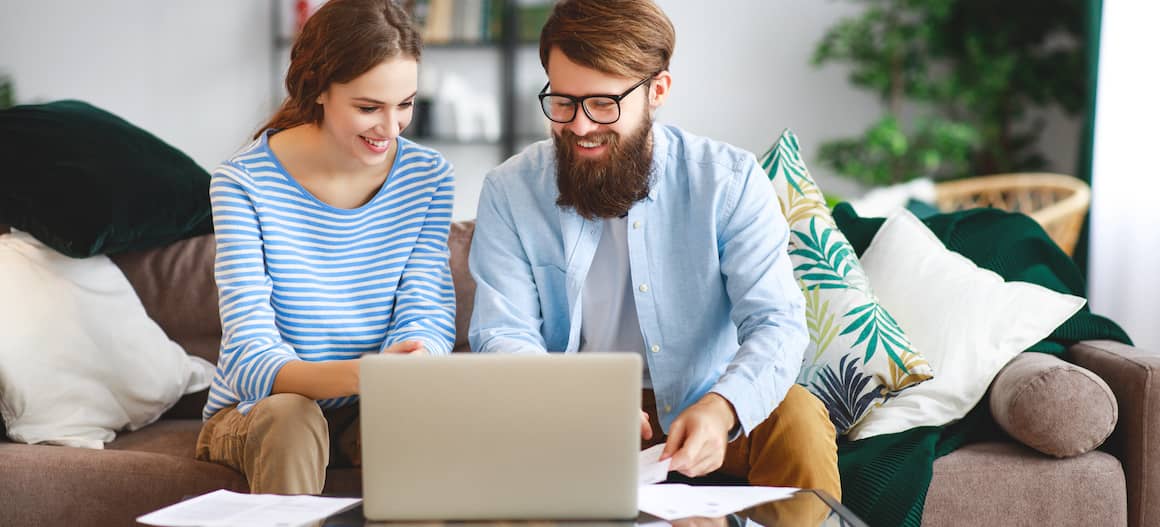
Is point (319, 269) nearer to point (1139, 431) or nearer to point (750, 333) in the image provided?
point (750, 333)

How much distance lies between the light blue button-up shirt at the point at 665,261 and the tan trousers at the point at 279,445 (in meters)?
0.28

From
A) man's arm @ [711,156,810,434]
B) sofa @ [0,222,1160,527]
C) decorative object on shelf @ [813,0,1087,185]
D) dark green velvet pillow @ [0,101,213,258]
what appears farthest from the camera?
decorative object on shelf @ [813,0,1087,185]

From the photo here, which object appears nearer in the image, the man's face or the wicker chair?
the man's face

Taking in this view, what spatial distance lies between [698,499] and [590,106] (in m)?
0.65

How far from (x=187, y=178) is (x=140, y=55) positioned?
2.79 m

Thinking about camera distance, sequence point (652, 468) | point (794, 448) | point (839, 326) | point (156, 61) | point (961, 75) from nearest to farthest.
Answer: point (652, 468)
point (794, 448)
point (839, 326)
point (961, 75)
point (156, 61)

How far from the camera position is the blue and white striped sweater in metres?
1.58

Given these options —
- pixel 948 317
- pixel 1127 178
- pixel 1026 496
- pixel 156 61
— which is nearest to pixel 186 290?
pixel 948 317

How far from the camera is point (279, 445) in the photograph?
143 cm

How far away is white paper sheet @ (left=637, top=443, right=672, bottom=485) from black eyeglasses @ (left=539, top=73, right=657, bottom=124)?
0.53 m

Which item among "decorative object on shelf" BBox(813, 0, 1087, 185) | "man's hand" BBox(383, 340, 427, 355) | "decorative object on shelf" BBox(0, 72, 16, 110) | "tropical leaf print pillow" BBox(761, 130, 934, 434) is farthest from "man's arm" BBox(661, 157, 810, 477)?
"decorative object on shelf" BBox(0, 72, 16, 110)

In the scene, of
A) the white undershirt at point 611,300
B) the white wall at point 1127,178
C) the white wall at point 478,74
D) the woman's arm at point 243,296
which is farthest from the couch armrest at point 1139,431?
the white wall at point 478,74

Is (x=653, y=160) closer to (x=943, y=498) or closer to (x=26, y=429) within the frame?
(x=943, y=498)

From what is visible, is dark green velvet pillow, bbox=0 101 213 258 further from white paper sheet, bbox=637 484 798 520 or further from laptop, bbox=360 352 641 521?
white paper sheet, bbox=637 484 798 520
